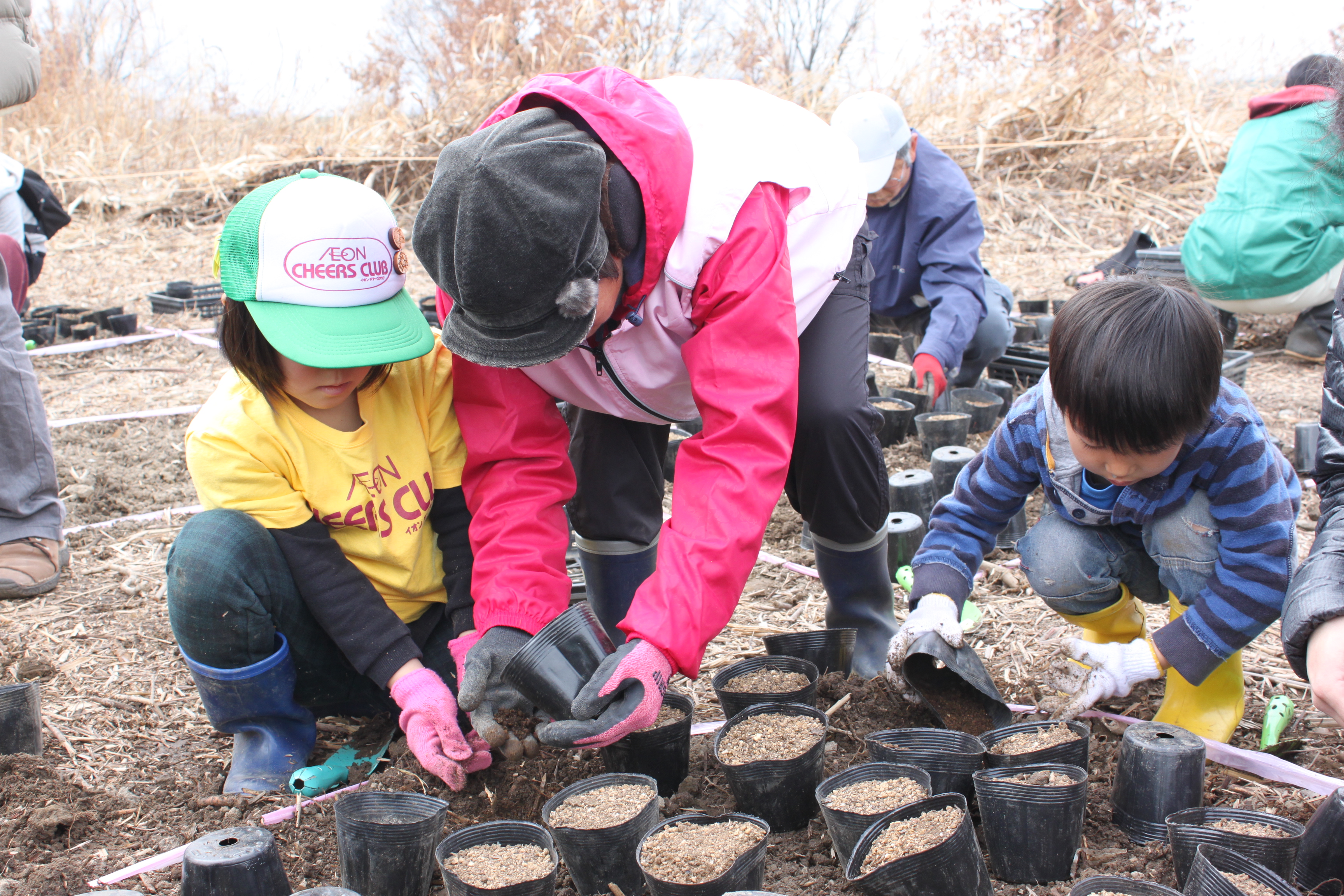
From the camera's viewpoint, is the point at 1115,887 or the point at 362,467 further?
the point at 362,467

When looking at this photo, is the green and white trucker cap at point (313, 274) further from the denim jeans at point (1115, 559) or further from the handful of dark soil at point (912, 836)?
the denim jeans at point (1115, 559)

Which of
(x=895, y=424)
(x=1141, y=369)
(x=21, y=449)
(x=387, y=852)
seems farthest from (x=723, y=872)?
(x=895, y=424)

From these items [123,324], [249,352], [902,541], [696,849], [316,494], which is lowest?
[123,324]

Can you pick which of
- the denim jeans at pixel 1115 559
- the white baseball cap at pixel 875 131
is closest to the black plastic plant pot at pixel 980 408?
the white baseball cap at pixel 875 131

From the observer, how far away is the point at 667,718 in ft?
6.01

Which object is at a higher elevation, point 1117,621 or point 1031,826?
point 1031,826

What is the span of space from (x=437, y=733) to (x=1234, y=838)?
1247 mm

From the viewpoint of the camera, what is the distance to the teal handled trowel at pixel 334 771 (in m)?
1.84

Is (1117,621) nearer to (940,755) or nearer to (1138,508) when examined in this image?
(1138,508)

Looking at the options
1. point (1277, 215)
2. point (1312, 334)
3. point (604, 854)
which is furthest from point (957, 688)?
point (1312, 334)

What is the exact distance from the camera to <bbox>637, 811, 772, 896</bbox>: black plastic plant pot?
1.35 metres

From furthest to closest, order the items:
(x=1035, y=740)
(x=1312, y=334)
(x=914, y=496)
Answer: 1. (x=1312, y=334)
2. (x=914, y=496)
3. (x=1035, y=740)

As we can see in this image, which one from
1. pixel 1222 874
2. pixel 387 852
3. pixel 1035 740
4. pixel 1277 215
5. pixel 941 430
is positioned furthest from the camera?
pixel 1277 215

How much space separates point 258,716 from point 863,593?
1275 millimetres
